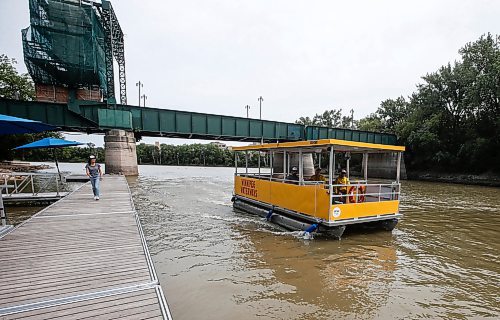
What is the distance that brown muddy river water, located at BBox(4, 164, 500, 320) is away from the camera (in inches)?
195

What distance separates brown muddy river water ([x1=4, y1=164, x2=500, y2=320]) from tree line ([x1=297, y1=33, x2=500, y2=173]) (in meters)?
30.7

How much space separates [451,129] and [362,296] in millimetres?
46331

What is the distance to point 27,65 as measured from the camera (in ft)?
102

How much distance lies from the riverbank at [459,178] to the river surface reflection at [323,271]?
28468 mm

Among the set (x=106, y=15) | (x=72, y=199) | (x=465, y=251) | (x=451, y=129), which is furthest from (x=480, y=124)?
(x=106, y=15)

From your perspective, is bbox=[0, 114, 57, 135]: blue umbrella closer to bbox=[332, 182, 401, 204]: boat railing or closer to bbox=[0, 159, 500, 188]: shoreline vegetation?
bbox=[332, 182, 401, 204]: boat railing

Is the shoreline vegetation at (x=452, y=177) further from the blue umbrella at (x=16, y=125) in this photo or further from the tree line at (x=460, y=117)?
the blue umbrella at (x=16, y=125)

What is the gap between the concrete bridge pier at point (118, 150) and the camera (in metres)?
29.0

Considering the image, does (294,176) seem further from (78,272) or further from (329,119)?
(329,119)

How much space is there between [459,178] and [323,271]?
1557 inches

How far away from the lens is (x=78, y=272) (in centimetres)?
439

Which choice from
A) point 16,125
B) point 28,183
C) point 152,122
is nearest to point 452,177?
point 152,122

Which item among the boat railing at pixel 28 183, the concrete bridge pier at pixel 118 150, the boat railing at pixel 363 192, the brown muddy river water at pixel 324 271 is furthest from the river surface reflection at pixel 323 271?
the concrete bridge pier at pixel 118 150

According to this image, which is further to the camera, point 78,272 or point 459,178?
point 459,178
